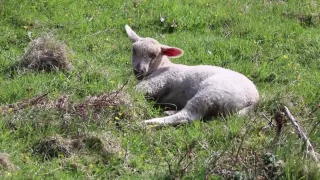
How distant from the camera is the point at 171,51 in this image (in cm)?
941

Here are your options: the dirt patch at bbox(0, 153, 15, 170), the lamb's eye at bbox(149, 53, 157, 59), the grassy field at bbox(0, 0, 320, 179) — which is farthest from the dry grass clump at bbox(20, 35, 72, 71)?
the dirt patch at bbox(0, 153, 15, 170)

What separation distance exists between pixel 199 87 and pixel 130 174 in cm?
218

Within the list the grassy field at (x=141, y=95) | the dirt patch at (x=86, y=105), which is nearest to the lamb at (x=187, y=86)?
the grassy field at (x=141, y=95)

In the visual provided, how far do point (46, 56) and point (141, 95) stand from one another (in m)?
1.82

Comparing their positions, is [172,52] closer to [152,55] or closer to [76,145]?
[152,55]

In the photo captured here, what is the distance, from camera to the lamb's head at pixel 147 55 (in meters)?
9.16

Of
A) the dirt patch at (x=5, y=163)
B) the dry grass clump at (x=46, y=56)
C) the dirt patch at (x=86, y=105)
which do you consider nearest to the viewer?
the dirt patch at (x=5, y=163)

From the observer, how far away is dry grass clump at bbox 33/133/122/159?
6895 mm

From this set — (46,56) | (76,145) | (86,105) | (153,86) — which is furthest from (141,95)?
(46,56)

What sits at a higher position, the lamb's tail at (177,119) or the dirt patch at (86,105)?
the dirt patch at (86,105)

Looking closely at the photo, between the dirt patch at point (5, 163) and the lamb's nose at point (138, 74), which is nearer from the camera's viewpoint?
the dirt patch at point (5, 163)

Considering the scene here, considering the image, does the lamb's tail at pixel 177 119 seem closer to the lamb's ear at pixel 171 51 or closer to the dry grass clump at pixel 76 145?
the dry grass clump at pixel 76 145

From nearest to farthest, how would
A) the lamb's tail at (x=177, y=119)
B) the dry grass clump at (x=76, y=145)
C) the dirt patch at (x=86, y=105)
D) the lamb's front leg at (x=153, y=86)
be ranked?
the dry grass clump at (x=76, y=145)
the dirt patch at (x=86, y=105)
the lamb's tail at (x=177, y=119)
the lamb's front leg at (x=153, y=86)

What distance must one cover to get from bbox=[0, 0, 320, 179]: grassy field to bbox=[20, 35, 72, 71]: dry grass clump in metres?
0.17
